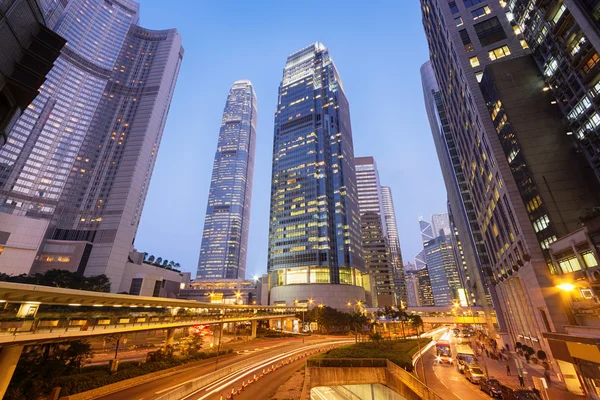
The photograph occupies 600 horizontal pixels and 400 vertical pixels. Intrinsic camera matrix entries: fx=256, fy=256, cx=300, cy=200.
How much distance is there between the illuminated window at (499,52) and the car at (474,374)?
58061 millimetres

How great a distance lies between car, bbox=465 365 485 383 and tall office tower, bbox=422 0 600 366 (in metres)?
12.7

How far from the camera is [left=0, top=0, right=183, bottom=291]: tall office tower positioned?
105m

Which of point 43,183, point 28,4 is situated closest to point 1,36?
point 28,4

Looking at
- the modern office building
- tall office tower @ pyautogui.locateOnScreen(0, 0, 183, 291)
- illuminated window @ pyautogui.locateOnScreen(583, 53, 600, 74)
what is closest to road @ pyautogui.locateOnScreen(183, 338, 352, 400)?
the modern office building

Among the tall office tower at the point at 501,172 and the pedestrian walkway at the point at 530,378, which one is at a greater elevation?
the tall office tower at the point at 501,172

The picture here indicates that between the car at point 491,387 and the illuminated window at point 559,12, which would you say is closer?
the car at point 491,387

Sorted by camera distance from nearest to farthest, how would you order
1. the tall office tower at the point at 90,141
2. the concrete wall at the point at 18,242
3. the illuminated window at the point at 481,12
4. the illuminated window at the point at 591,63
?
the illuminated window at the point at 591,63 < the illuminated window at the point at 481,12 < the concrete wall at the point at 18,242 < the tall office tower at the point at 90,141

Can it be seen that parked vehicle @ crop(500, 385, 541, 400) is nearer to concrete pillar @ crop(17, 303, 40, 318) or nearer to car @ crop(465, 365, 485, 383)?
car @ crop(465, 365, 485, 383)

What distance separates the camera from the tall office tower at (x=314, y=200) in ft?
402

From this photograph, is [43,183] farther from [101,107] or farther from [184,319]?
[184,319]

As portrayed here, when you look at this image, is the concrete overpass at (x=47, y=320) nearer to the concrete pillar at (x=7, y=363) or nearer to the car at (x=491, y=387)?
the concrete pillar at (x=7, y=363)

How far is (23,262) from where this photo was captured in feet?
288

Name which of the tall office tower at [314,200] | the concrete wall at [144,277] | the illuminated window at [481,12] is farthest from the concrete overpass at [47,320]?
the tall office tower at [314,200]

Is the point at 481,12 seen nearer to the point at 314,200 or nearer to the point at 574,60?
the point at 574,60
